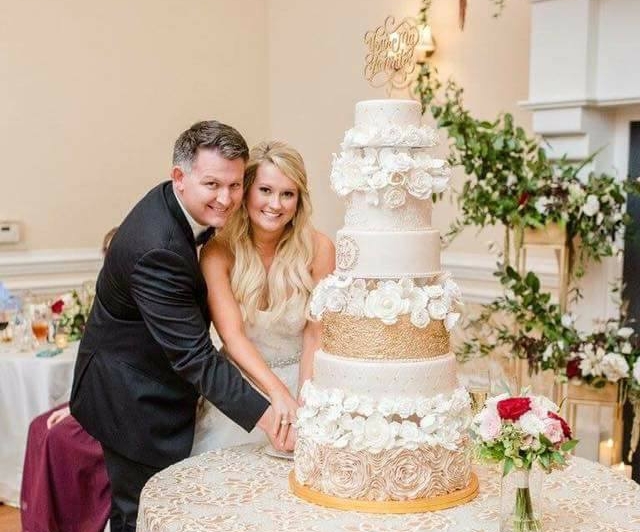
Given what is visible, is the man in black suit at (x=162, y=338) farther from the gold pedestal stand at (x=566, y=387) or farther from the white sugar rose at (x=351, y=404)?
the gold pedestal stand at (x=566, y=387)

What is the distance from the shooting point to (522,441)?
207 centimetres

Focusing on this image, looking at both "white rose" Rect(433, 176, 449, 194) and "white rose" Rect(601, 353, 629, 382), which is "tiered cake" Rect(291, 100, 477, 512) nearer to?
"white rose" Rect(433, 176, 449, 194)

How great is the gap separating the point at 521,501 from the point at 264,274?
4.02ft

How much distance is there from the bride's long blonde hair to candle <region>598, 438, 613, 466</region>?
219 centimetres

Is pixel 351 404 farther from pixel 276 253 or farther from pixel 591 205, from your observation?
pixel 591 205

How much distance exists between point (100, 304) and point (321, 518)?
47.1 inches

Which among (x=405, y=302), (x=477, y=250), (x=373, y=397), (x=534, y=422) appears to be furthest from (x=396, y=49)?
(x=477, y=250)

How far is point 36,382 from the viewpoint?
4.68 metres

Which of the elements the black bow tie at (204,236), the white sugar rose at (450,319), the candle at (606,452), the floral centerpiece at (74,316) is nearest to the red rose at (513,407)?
the white sugar rose at (450,319)

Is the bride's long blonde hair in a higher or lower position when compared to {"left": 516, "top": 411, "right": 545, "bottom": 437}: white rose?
higher

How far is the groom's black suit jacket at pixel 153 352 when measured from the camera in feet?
8.87

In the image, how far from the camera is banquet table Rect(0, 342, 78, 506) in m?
4.65

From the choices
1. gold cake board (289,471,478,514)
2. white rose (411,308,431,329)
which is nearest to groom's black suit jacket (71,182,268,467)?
gold cake board (289,471,478,514)

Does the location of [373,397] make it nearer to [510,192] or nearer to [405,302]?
[405,302]
